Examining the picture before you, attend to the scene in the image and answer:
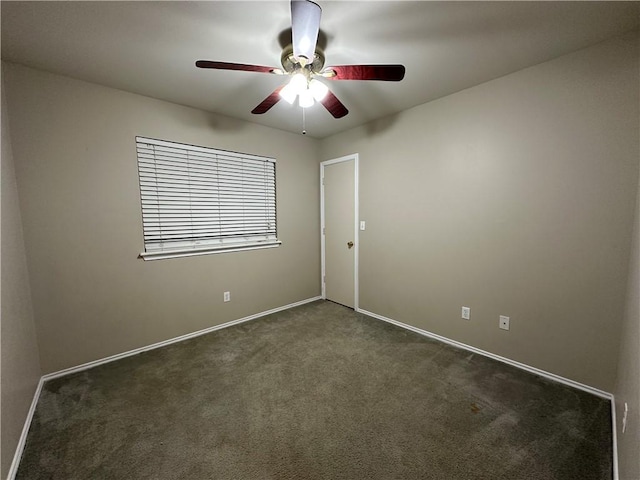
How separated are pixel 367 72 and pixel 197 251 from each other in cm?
242

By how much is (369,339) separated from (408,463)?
1.38 metres

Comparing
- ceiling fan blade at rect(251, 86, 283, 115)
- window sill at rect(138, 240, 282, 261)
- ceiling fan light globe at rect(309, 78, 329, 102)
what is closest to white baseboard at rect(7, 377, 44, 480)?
window sill at rect(138, 240, 282, 261)

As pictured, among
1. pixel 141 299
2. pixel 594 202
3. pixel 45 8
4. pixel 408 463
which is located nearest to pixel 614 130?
pixel 594 202

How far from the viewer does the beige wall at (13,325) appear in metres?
1.38

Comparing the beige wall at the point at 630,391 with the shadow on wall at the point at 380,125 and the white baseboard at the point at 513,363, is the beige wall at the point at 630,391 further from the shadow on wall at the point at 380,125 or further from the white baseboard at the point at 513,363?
the shadow on wall at the point at 380,125

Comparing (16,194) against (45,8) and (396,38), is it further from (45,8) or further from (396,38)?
(396,38)

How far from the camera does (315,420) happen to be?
169cm

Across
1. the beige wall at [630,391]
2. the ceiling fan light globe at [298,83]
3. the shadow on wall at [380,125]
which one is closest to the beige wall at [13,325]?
the ceiling fan light globe at [298,83]

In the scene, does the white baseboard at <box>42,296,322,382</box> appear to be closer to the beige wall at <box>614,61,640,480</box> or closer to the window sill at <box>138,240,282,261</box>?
the window sill at <box>138,240,282,261</box>

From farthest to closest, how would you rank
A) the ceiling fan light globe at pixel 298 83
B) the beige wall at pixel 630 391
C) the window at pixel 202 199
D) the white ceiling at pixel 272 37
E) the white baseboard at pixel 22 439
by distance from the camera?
the window at pixel 202 199 < the ceiling fan light globe at pixel 298 83 < the white ceiling at pixel 272 37 < the white baseboard at pixel 22 439 < the beige wall at pixel 630 391

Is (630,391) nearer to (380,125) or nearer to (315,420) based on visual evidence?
(315,420)

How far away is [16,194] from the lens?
6.30ft

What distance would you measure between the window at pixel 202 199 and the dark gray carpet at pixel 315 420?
1.18 m

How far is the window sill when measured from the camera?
2584mm
